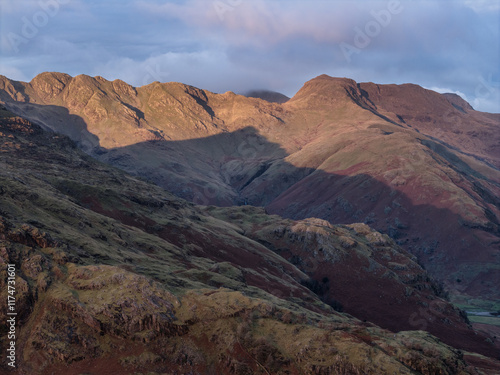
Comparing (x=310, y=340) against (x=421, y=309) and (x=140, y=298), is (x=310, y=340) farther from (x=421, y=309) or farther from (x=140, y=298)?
(x=421, y=309)

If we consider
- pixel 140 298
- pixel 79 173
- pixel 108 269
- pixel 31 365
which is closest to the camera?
pixel 31 365

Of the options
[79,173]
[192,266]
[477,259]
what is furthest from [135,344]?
[477,259]

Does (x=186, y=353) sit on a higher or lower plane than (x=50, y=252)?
lower

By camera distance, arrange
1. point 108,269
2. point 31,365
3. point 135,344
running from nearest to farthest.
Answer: point 31,365 < point 135,344 < point 108,269

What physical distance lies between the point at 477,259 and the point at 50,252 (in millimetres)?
187130

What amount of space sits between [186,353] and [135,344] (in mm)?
5537

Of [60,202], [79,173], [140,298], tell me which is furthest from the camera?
[79,173]

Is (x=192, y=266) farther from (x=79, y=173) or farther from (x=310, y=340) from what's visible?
(x=79, y=173)

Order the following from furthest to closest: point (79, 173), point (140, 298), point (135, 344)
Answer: point (79, 173) → point (140, 298) → point (135, 344)

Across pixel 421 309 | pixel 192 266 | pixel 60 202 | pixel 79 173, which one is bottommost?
pixel 421 309

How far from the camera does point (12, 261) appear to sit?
51.0 metres

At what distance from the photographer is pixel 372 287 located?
130250 mm

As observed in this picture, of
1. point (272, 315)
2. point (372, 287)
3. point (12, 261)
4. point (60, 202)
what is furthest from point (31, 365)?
point (372, 287)

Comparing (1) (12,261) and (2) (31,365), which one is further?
(1) (12,261)
